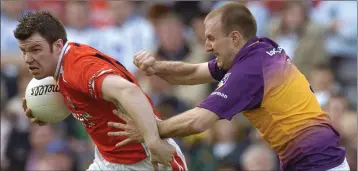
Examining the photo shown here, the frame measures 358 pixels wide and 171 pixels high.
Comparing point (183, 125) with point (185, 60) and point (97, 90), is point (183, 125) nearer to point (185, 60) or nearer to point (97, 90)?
point (97, 90)

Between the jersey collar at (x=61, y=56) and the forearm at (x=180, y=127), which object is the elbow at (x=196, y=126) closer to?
the forearm at (x=180, y=127)

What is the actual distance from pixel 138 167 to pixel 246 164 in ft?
11.6

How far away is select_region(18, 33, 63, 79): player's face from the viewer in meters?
6.93

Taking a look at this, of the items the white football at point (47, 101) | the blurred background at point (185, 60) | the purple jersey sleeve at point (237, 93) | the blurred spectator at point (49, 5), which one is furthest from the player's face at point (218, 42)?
the blurred spectator at point (49, 5)

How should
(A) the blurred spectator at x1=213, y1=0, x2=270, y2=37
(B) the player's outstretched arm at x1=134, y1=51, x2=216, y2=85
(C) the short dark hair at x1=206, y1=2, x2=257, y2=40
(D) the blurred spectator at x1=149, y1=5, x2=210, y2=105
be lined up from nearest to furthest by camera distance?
(C) the short dark hair at x1=206, y1=2, x2=257, y2=40 → (B) the player's outstretched arm at x1=134, y1=51, x2=216, y2=85 → (D) the blurred spectator at x1=149, y1=5, x2=210, y2=105 → (A) the blurred spectator at x1=213, y1=0, x2=270, y2=37

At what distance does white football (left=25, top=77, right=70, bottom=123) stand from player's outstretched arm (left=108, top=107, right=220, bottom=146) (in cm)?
90

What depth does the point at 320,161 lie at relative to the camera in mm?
6645

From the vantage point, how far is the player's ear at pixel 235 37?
22.2 ft

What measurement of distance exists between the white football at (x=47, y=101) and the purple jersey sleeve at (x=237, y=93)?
145cm

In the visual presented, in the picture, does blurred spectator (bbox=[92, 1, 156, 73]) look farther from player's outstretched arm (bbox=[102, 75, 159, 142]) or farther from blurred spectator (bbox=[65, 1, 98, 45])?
player's outstretched arm (bbox=[102, 75, 159, 142])

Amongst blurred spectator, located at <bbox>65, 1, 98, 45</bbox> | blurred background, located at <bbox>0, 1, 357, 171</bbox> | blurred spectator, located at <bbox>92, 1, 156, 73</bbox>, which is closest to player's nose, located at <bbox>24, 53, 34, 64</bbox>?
blurred background, located at <bbox>0, 1, 357, 171</bbox>

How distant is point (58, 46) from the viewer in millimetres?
7008

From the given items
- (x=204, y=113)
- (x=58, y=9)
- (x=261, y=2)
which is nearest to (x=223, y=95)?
(x=204, y=113)

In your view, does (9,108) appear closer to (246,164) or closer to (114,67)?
(246,164)
